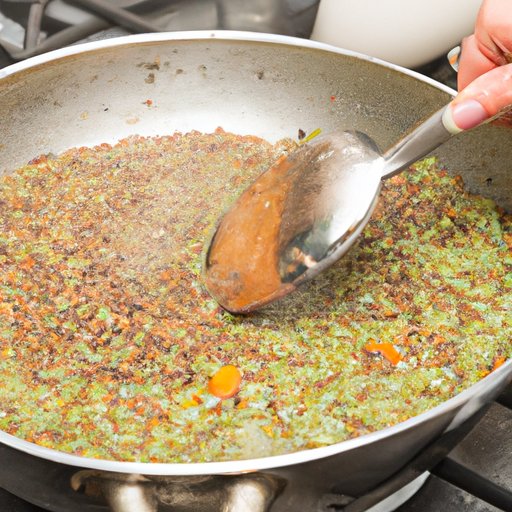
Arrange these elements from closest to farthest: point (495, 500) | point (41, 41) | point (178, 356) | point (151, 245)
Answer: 1. point (495, 500)
2. point (178, 356)
3. point (151, 245)
4. point (41, 41)

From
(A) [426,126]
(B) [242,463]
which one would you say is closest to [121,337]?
(B) [242,463]

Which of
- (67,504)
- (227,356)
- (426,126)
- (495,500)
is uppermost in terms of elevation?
(426,126)

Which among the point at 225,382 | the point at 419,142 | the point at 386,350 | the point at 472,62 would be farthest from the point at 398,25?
the point at 225,382

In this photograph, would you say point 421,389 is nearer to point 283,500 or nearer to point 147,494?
point 283,500

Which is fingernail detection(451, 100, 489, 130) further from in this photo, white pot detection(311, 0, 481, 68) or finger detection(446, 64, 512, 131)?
white pot detection(311, 0, 481, 68)

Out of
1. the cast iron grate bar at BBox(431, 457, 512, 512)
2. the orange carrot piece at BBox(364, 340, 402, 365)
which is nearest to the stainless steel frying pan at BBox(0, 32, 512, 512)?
the orange carrot piece at BBox(364, 340, 402, 365)
